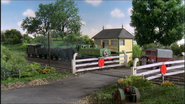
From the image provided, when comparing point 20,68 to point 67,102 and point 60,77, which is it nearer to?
point 60,77

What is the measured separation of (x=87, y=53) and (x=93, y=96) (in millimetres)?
8654

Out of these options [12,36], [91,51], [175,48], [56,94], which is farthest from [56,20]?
[175,48]

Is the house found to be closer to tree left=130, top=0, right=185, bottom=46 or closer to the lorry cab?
the lorry cab

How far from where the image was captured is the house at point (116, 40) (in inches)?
582

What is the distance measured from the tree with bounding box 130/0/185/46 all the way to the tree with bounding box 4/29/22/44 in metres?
12.3

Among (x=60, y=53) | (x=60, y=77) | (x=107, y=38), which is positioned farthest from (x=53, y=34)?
(x=60, y=77)

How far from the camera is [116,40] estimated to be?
14.8m

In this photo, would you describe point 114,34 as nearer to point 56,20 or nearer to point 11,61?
point 56,20

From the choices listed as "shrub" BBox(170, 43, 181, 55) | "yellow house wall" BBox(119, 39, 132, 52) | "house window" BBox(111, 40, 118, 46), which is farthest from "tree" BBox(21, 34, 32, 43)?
"shrub" BBox(170, 43, 181, 55)

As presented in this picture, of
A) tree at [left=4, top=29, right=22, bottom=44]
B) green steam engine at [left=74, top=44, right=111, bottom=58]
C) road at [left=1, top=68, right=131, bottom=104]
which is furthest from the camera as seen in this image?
tree at [left=4, top=29, right=22, bottom=44]

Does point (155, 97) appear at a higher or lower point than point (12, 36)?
lower

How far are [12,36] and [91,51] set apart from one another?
885 cm

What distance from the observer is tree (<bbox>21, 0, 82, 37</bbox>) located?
1445 centimetres

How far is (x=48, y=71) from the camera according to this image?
1220cm
